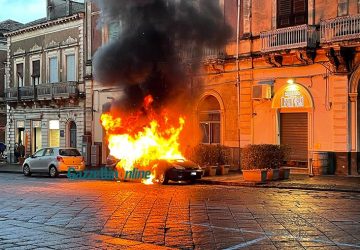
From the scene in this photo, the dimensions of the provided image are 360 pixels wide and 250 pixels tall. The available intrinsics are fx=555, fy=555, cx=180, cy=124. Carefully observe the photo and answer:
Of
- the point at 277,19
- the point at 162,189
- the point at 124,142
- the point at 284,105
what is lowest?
the point at 162,189

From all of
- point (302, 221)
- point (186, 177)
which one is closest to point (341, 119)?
point (186, 177)

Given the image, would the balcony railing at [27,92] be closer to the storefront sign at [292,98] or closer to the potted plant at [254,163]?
the storefront sign at [292,98]

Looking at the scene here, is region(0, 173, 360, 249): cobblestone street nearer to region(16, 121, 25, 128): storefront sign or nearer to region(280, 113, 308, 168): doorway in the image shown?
region(280, 113, 308, 168): doorway

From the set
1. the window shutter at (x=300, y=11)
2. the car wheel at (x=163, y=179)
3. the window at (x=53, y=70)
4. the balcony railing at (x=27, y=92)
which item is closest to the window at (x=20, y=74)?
the balcony railing at (x=27, y=92)

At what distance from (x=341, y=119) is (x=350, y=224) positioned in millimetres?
13054

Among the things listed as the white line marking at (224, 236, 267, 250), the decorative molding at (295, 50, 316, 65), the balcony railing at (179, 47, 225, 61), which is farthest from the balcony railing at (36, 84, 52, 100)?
the white line marking at (224, 236, 267, 250)

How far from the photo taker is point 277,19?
25484 millimetres

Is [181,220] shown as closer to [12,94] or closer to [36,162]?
[36,162]

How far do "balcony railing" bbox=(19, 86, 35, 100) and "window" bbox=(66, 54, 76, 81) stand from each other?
3684 millimetres

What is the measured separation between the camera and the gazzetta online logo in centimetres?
2245

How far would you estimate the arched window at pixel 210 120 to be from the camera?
28.5 metres

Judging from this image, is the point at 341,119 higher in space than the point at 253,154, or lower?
higher

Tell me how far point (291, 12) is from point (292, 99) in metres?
3.95

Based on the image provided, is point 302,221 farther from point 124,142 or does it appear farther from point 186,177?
point 124,142
